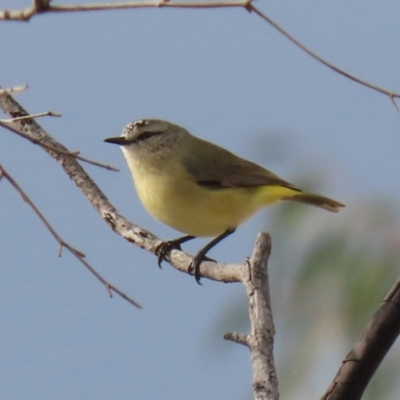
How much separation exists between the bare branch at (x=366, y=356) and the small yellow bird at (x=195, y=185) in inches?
54.3

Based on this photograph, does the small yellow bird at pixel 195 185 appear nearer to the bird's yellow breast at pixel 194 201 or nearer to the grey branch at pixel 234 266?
the bird's yellow breast at pixel 194 201

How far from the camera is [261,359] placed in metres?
1.72

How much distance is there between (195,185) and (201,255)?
42 cm

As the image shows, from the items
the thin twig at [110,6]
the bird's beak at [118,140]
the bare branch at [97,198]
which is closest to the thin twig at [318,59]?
the thin twig at [110,6]

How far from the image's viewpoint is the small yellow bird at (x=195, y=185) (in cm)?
328

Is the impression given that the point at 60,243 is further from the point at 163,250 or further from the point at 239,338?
the point at 163,250

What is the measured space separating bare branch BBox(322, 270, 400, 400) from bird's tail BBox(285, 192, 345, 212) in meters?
2.01

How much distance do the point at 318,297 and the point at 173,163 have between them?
0.79 meters

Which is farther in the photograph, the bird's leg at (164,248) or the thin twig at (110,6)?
the bird's leg at (164,248)

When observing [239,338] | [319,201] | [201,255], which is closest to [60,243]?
[239,338]

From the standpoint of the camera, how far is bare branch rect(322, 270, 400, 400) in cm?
163

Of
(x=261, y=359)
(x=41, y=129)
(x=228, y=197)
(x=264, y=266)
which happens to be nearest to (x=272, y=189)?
(x=228, y=197)

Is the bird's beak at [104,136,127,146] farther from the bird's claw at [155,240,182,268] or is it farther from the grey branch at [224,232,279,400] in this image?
the grey branch at [224,232,279,400]

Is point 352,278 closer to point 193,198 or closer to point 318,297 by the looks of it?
point 318,297
